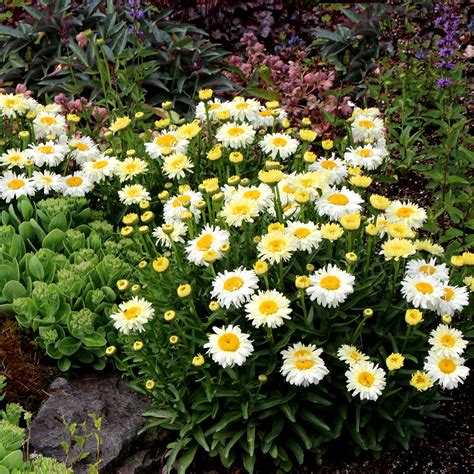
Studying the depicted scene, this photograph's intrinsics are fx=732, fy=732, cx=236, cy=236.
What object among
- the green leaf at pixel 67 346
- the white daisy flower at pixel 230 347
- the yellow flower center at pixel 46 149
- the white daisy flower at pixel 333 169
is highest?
the white daisy flower at pixel 333 169

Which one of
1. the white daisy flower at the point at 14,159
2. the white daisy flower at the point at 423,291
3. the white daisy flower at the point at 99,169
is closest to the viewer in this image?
the white daisy flower at the point at 423,291

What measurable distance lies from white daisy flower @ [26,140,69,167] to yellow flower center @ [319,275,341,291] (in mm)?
1614

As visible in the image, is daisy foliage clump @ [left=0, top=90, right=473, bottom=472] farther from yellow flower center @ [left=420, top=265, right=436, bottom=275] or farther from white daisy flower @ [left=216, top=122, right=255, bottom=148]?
white daisy flower @ [left=216, top=122, right=255, bottom=148]

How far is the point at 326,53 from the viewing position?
5.32 metres

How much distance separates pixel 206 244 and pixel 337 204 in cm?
50

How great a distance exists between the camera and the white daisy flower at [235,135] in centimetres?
309

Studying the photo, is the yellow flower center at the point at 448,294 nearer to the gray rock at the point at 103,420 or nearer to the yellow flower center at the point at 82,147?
the gray rock at the point at 103,420

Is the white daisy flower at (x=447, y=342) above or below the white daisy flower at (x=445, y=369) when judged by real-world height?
above

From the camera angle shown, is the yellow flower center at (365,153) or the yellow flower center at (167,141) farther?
the yellow flower center at (167,141)

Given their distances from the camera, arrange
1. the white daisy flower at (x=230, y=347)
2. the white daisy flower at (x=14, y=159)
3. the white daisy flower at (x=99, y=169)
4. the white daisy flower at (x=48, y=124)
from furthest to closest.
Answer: the white daisy flower at (x=48, y=124), the white daisy flower at (x=14, y=159), the white daisy flower at (x=99, y=169), the white daisy flower at (x=230, y=347)

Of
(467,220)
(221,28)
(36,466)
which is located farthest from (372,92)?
(36,466)

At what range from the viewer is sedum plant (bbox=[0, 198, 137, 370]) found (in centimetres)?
295

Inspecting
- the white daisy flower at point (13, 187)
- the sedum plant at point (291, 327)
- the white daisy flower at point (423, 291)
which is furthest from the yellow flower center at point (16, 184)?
the white daisy flower at point (423, 291)

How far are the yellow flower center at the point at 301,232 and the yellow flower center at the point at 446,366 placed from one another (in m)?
0.62
